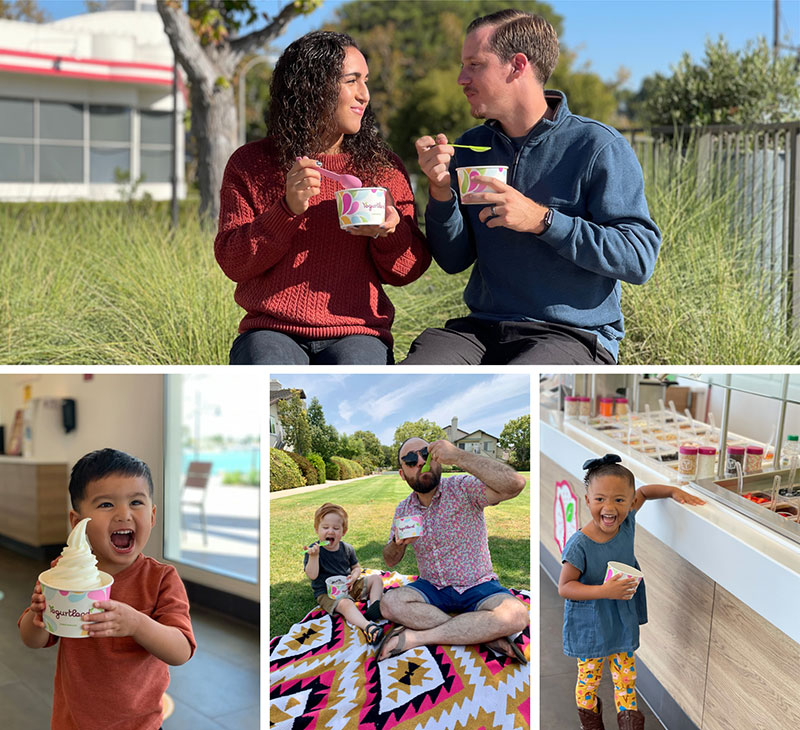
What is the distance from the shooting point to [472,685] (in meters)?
1.73

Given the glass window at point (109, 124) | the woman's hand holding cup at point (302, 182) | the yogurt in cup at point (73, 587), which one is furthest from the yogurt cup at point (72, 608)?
the glass window at point (109, 124)

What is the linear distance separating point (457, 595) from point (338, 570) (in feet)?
0.78

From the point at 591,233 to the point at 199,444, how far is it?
3.16 ft

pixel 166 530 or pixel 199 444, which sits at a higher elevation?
pixel 199 444

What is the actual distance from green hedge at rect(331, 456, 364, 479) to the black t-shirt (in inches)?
5.3

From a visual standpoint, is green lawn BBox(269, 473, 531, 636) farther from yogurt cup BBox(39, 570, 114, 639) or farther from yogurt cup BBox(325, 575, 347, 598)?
yogurt cup BBox(39, 570, 114, 639)

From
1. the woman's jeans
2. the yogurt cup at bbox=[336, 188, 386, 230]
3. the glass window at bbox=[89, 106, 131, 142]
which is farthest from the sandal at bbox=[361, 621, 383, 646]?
the glass window at bbox=[89, 106, 131, 142]

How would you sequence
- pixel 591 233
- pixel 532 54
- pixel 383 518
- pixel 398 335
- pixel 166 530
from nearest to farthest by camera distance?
1. pixel 166 530
2. pixel 383 518
3. pixel 591 233
4. pixel 532 54
5. pixel 398 335

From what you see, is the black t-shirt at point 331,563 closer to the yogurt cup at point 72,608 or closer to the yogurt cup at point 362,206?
the yogurt cup at point 72,608

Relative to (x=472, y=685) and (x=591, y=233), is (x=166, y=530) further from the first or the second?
(x=591, y=233)

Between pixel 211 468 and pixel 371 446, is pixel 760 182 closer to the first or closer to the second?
pixel 371 446

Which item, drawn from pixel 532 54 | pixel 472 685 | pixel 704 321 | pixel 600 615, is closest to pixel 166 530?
pixel 472 685

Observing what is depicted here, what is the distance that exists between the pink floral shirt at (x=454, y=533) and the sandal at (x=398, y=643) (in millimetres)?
113

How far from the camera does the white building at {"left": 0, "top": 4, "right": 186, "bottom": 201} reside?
19797mm
